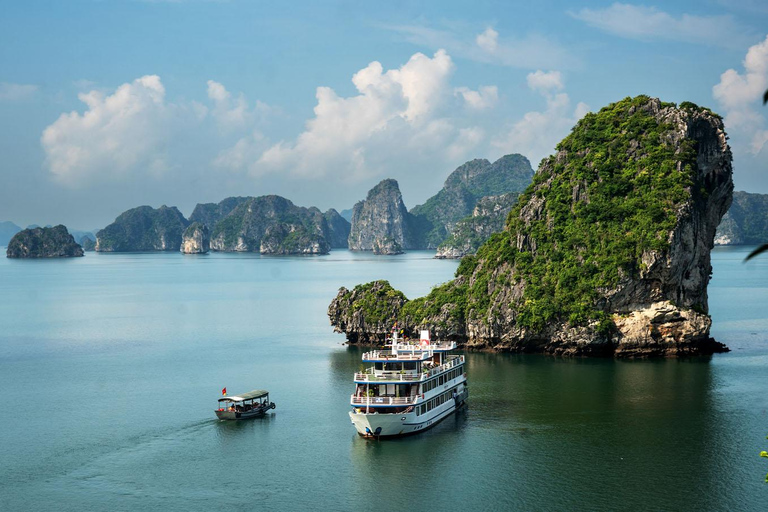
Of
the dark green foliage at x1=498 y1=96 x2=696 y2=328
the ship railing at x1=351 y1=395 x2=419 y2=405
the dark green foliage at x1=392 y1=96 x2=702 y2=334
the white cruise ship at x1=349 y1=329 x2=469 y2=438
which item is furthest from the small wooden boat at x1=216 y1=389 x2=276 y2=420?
the dark green foliage at x1=498 y1=96 x2=696 y2=328

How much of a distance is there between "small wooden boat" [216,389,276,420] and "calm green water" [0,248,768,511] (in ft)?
2.79

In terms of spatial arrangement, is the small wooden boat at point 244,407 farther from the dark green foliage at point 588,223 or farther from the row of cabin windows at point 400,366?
the dark green foliage at point 588,223

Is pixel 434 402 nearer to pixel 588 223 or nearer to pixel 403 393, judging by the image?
pixel 403 393

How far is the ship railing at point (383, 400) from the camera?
171 feet

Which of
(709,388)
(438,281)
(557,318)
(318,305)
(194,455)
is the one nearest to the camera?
(194,455)

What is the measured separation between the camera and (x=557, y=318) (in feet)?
268

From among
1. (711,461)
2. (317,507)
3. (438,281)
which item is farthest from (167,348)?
(438,281)

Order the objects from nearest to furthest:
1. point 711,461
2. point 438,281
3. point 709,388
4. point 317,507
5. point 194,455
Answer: point 317,507 → point 711,461 → point 194,455 → point 709,388 → point 438,281

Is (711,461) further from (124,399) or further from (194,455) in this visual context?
(124,399)

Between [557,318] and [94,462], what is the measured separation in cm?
4998

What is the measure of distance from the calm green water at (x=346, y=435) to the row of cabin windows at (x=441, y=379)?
9.16 feet

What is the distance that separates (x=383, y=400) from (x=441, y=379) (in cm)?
683

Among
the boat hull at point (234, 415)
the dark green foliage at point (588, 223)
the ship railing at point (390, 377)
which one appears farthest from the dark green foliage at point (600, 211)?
the boat hull at point (234, 415)

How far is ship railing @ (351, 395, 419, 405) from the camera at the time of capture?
2046 inches
